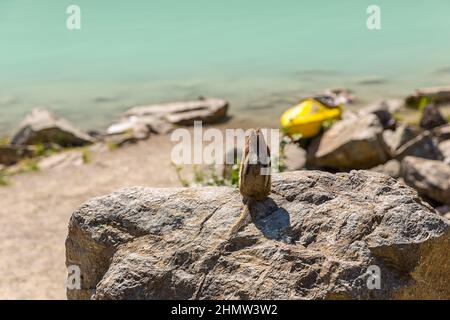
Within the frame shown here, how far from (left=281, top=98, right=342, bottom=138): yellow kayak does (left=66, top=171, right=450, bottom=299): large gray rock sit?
5.51 meters

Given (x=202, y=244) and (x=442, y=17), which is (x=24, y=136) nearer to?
(x=202, y=244)

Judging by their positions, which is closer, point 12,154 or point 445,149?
point 445,149

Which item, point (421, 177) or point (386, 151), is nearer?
point (421, 177)

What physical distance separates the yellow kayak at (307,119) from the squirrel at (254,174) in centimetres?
548

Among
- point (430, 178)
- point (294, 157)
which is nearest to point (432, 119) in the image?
point (294, 157)

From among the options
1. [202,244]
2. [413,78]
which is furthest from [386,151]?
[413,78]

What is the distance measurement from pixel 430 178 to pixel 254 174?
4.70 m

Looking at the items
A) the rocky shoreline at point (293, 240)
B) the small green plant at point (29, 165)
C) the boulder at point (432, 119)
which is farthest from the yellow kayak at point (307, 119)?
the rocky shoreline at point (293, 240)

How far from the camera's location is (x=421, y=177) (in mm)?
8211

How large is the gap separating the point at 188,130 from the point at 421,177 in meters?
6.64

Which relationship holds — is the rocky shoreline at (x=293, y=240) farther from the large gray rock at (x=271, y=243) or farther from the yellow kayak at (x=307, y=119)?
the yellow kayak at (x=307, y=119)

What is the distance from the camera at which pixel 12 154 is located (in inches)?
504

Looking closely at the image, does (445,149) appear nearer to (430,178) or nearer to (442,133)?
(442,133)

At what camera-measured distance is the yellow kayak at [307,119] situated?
9.92m
